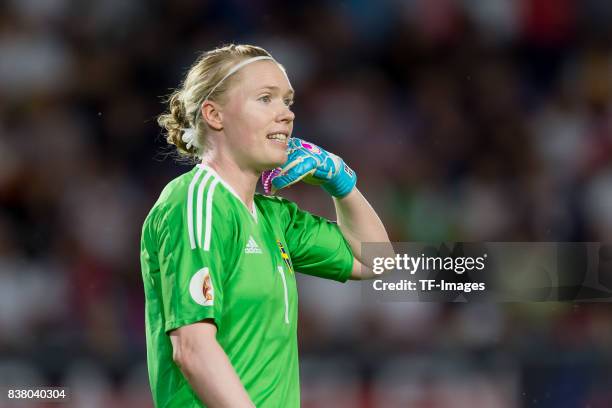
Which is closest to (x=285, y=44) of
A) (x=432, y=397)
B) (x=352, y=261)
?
(x=432, y=397)

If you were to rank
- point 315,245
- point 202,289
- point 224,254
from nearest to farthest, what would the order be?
point 202,289, point 224,254, point 315,245

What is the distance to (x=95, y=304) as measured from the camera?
16.2 ft

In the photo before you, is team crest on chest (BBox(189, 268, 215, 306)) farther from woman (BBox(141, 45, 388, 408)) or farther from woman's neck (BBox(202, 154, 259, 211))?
woman's neck (BBox(202, 154, 259, 211))

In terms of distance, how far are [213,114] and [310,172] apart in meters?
0.45

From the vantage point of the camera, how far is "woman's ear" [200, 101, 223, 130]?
90.7 inches

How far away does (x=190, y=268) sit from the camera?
6.57ft

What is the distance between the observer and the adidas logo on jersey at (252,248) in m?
2.17

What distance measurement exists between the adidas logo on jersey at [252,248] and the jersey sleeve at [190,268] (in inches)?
3.5

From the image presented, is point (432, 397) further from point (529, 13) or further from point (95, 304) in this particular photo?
point (529, 13)

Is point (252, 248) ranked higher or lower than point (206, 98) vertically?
lower

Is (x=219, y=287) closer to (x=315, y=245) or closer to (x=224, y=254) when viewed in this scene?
(x=224, y=254)

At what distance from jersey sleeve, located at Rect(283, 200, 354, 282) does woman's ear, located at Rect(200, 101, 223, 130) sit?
1.18ft

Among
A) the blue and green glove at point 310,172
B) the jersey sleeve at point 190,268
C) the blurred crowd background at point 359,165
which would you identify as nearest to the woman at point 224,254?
the jersey sleeve at point 190,268

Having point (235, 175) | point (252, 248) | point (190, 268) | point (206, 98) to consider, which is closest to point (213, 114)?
point (206, 98)
